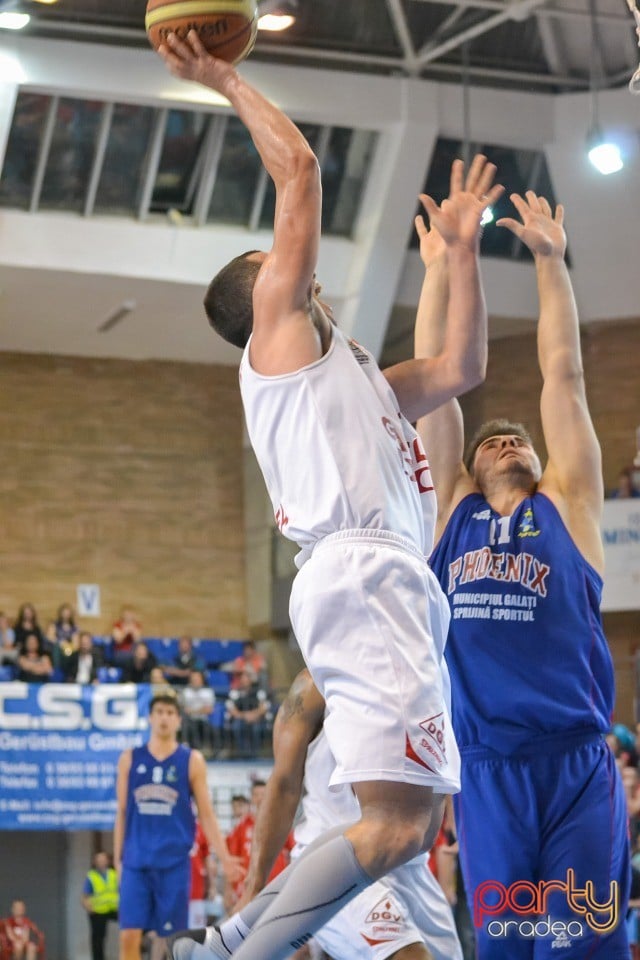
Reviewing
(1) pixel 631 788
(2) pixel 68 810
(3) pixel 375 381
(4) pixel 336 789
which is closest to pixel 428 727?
(3) pixel 375 381

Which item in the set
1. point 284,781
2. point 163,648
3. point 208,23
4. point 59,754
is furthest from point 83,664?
point 208,23

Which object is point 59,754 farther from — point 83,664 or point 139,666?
point 139,666

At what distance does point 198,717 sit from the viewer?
1838 centimetres

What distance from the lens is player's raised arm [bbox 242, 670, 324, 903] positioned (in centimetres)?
513

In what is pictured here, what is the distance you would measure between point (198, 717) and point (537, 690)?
13711 millimetres

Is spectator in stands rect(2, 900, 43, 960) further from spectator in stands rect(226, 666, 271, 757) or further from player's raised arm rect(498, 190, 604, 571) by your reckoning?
player's raised arm rect(498, 190, 604, 571)

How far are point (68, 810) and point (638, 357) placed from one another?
11.6m

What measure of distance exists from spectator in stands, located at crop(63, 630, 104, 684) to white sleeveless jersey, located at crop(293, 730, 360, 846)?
13.5 meters

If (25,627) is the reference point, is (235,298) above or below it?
below

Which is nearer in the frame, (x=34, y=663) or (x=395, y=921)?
(x=395, y=921)

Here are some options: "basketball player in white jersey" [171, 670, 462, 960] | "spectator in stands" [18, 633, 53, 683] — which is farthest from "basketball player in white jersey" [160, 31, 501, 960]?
"spectator in stands" [18, 633, 53, 683]

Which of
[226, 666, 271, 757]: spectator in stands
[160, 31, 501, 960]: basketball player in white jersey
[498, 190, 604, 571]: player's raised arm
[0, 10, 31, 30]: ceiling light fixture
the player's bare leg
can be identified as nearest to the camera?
[160, 31, 501, 960]: basketball player in white jersey

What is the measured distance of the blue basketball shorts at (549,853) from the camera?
4844 mm

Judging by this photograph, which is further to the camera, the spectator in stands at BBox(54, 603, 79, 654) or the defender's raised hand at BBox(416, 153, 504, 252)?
the spectator in stands at BBox(54, 603, 79, 654)
